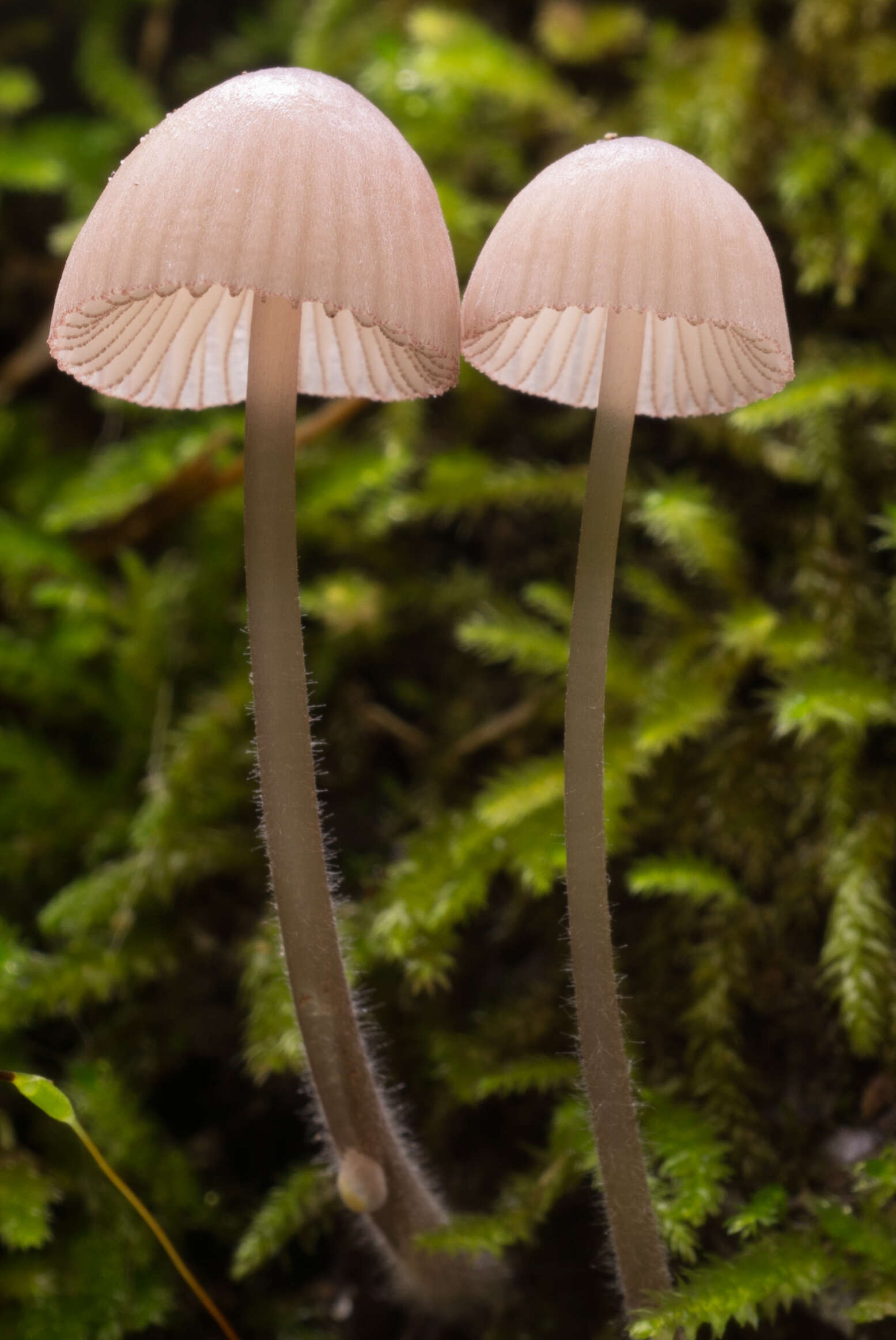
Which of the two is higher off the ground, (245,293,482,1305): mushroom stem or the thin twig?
the thin twig

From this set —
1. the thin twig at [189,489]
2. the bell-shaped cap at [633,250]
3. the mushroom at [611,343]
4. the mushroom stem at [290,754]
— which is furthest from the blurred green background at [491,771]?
the bell-shaped cap at [633,250]

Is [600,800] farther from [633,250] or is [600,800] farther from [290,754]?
[633,250]

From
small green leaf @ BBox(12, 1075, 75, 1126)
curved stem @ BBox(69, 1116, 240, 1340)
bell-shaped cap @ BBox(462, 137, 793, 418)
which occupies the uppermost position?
bell-shaped cap @ BBox(462, 137, 793, 418)

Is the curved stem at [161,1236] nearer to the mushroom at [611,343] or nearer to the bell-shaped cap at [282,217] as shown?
the mushroom at [611,343]

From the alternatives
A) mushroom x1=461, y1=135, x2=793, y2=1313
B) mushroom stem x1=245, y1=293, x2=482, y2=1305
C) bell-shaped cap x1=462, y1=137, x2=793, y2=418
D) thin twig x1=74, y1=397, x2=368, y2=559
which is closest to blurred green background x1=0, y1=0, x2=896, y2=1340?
thin twig x1=74, y1=397, x2=368, y2=559

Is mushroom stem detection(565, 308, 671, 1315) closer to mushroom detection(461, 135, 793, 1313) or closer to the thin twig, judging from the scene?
mushroom detection(461, 135, 793, 1313)
